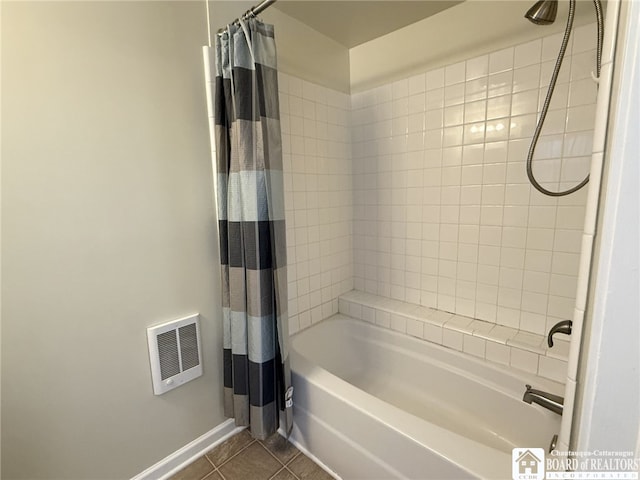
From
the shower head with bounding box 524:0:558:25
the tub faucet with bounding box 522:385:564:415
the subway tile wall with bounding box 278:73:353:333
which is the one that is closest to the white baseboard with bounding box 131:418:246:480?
the subway tile wall with bounding box 278:73:353:333

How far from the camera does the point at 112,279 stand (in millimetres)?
1112

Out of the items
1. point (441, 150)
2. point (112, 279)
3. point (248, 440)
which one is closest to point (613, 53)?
point (441, 150)

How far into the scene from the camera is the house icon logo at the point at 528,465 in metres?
0.87

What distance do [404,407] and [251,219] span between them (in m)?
1.36

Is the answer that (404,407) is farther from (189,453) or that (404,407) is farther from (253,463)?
(189,453)

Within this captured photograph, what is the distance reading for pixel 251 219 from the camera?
119 centimetres

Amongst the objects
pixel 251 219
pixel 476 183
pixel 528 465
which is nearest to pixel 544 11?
pixel 476 183

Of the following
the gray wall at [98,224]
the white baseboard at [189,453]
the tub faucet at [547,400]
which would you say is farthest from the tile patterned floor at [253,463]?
the tub faucet at [547,400]

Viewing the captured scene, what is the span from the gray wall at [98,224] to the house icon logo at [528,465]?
1.25 metres

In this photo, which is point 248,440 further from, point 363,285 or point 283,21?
point 283,21

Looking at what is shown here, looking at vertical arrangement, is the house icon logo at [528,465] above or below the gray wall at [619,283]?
below

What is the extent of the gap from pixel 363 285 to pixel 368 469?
1182mm

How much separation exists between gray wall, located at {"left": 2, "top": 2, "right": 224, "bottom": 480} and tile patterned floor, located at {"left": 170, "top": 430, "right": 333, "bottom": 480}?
14cm

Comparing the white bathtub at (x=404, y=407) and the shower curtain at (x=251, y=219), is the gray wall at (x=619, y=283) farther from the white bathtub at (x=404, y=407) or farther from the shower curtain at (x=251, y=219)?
the shower curtain at (x=251, y=219)
